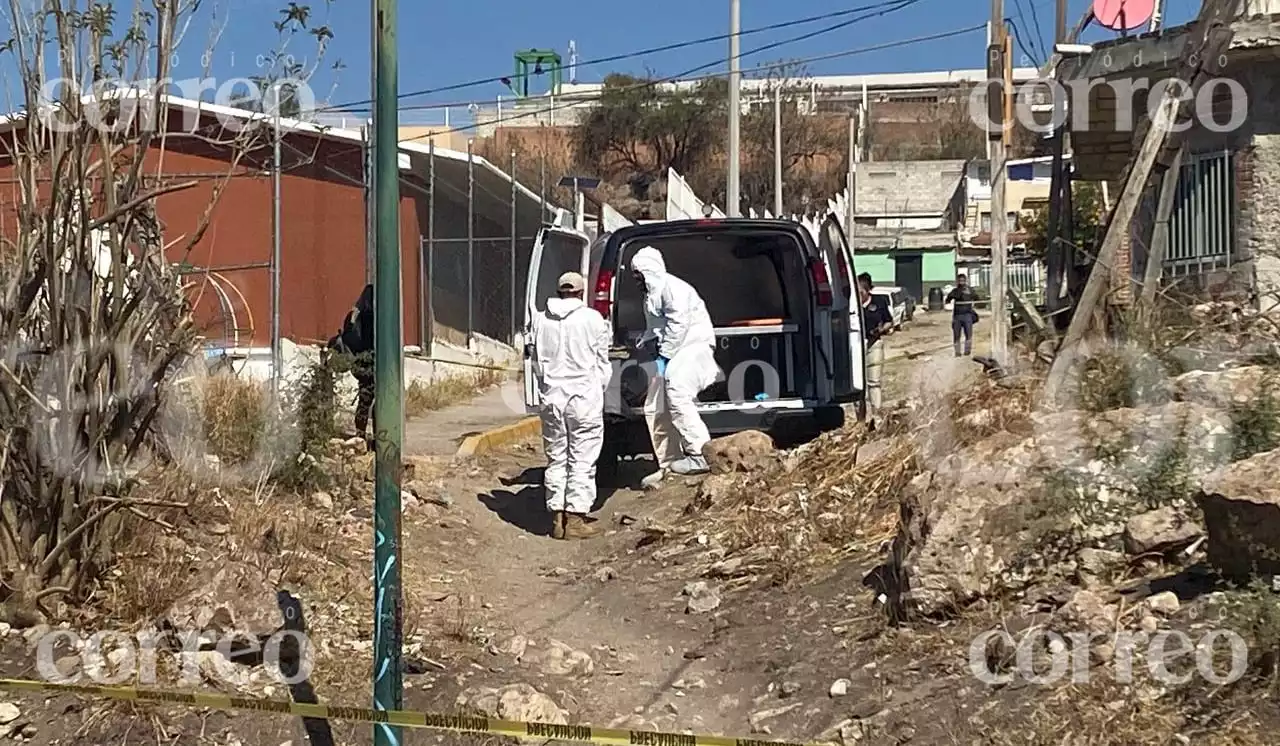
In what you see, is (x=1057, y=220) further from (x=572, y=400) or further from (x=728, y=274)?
(x=572, y=400)

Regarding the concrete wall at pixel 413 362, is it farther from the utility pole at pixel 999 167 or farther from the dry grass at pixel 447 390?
the utility pole at pixel 999 167

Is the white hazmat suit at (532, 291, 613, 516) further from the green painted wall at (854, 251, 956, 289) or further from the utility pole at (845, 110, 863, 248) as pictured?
the green painted wall at (854, 251, 956, 289)

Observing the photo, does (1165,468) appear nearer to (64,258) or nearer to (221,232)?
(64,258)

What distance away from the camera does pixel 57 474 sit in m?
5.88

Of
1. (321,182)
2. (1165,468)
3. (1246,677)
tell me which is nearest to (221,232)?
(321,182)

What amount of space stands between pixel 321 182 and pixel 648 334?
801 cm

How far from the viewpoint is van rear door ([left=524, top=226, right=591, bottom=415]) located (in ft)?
30.2

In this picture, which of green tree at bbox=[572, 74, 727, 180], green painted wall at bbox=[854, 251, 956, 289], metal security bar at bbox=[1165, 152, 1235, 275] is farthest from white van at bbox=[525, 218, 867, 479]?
green tree at bbox=[572, 74, 727, 180]

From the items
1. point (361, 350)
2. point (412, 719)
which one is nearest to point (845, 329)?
point (361, 350)

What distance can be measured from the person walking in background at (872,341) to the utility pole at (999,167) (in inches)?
39.5

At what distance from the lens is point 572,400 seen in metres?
8.63

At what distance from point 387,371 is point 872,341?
440 inches

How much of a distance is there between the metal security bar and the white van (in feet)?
11.8

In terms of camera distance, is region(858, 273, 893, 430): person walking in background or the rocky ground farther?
region(858, 273, 893, 430): person walking in background
